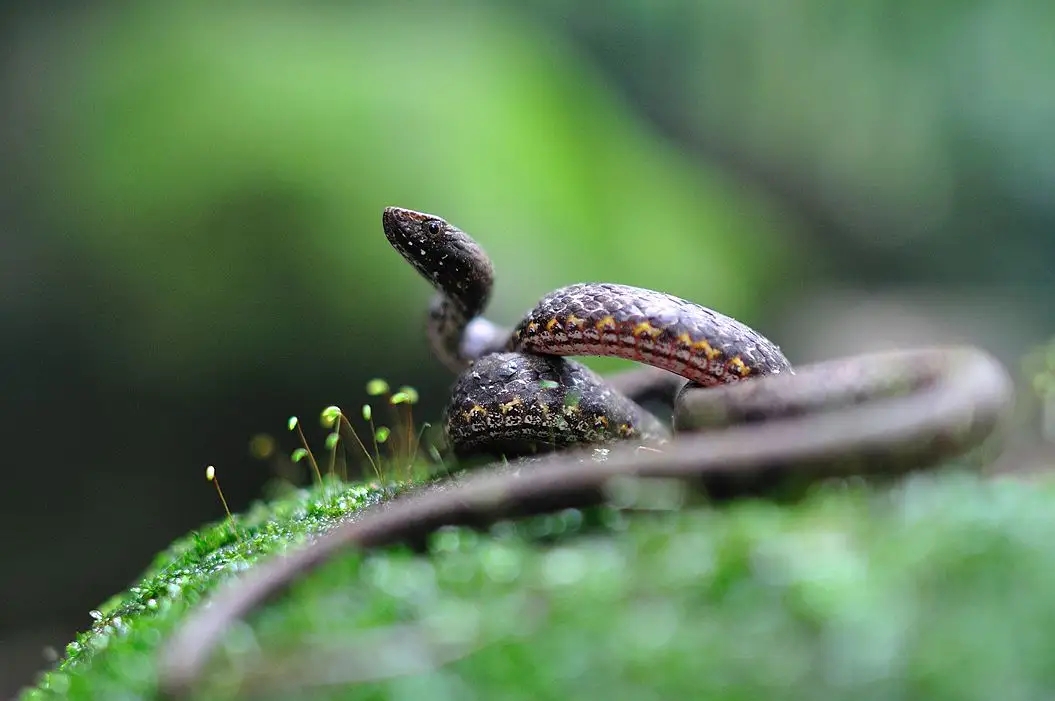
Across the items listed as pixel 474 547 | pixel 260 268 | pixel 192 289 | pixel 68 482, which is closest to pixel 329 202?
pixel 260 268

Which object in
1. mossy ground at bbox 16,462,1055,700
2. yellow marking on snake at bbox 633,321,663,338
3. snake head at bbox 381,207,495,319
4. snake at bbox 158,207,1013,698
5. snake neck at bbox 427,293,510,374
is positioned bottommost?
mossy ground at bbox 16,462,1055,700

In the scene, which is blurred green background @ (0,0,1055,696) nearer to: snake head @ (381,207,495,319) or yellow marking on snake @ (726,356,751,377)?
snake head @ (381,207,495,319)

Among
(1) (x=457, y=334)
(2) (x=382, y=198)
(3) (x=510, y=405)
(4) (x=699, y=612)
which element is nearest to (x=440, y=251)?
(1) (x=457, y=334)

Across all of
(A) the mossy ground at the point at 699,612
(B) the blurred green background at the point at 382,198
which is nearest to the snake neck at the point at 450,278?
(A) the mossy ground at the point at 699,612

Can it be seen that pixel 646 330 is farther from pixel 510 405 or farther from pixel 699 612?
pixel 699 612

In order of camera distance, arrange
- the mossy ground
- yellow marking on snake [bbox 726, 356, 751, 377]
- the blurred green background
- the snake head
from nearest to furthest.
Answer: the mossy ground, yellow marking on snake [bbox 726, 356, 751, 377], the snake head, the blurred green background

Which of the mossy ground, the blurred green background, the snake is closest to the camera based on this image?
the mossy ground

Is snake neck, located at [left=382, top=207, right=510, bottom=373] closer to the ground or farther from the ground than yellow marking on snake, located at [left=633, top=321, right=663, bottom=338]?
farther from the ground

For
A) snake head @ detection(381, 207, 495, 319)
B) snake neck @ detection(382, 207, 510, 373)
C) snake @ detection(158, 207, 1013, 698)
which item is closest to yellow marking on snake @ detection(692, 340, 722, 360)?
snake @ detection(158, 207, 1013, 698)
